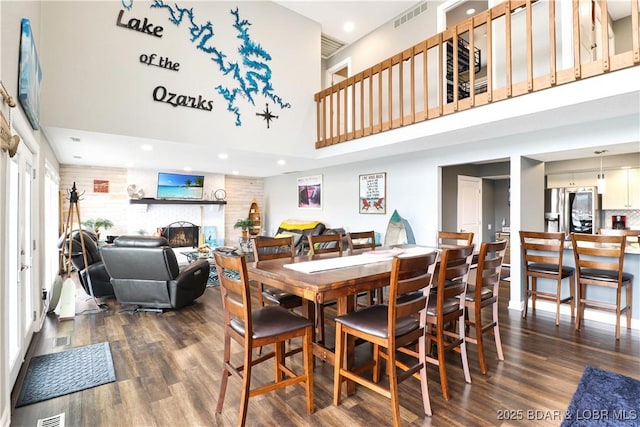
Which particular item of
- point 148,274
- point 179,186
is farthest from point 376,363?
point 179,186

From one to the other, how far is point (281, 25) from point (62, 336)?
213 inches

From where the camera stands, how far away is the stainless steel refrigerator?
5.81m

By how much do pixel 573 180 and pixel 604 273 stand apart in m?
3.34

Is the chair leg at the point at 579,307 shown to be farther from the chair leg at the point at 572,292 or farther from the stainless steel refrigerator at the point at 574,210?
the stainless steel refrigerator at the point at 574,210

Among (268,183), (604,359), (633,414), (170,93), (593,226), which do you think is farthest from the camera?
(268,183)

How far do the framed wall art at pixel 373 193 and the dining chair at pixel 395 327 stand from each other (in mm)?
4036

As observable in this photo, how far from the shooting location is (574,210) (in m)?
6.02

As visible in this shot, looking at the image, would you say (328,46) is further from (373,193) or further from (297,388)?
(297,388)

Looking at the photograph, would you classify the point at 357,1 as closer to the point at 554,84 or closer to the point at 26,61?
the point at 554,84

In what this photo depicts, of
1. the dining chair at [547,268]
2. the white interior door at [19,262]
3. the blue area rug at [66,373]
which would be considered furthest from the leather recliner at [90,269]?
the dining chair at [547,268]

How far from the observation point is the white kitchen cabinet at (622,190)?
17.5 feet

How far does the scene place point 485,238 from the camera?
7176 mm

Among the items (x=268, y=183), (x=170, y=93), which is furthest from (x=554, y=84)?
(x=268, y=183)

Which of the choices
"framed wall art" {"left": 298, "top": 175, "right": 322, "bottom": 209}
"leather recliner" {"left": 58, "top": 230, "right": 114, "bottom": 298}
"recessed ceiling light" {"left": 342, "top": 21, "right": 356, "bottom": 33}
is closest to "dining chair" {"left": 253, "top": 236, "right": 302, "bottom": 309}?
"leather recliner" {"left": 58, "top": 230, "right": 114, "bottom": 298}
